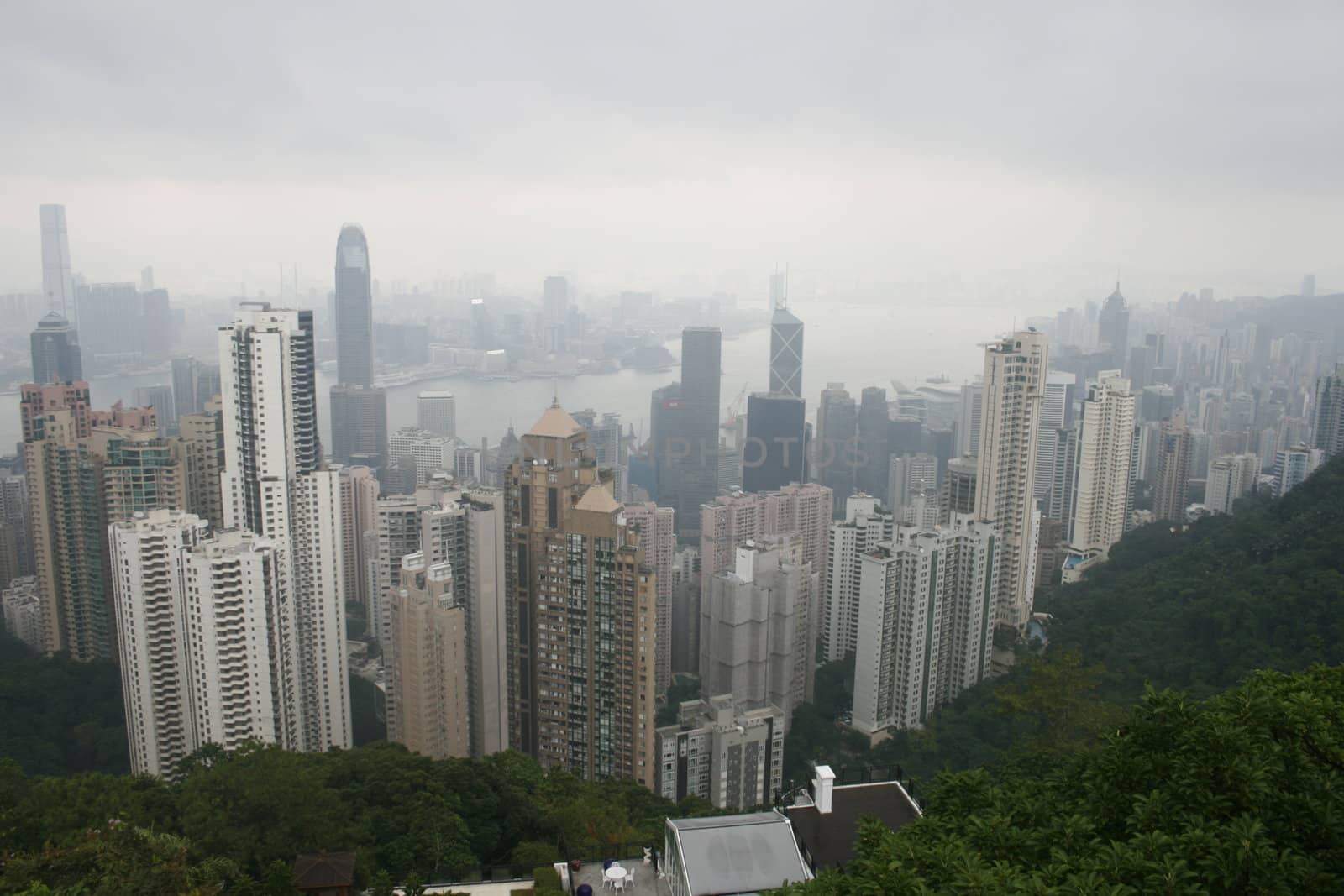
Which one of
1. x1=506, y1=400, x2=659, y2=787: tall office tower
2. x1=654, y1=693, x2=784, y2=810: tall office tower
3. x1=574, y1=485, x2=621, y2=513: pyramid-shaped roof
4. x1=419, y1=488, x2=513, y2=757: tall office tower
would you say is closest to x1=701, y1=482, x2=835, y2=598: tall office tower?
x1=654, y1=693, x2=784, y2=810: tall office tower

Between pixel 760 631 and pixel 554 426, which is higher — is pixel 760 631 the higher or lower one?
the lower one

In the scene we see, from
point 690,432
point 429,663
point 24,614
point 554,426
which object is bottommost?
point 24,614

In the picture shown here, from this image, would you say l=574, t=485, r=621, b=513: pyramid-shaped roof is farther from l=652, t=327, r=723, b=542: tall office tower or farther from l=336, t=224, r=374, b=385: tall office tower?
l=652, t=327, r=723, b=542: tall office tower

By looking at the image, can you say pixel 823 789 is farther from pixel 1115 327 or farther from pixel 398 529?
pixel 1115 327

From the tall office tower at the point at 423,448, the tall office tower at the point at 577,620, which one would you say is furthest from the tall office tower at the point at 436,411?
the tall office tower at the point at 577,620

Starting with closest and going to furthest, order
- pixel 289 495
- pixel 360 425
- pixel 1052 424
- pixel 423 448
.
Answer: pixel 289 495, pixel 360 425, pixel 423 448, pixel 1052 424

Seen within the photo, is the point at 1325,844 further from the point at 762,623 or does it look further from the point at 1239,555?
the point at 1239,555

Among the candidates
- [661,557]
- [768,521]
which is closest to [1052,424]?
[768,521]
